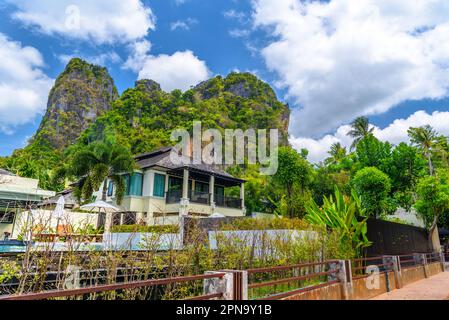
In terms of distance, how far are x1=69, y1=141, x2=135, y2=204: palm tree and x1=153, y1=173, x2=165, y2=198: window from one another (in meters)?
2.26

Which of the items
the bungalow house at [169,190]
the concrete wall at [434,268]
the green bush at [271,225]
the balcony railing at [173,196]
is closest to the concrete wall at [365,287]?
the concrete wall at [434,268]

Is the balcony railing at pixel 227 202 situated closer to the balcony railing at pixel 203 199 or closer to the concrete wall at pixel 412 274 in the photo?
the balcony railing at pixel 203 199

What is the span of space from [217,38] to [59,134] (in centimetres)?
4700

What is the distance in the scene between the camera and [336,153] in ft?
161

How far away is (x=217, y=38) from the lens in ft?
69.7

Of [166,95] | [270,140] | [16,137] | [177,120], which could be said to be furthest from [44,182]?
[270,140]

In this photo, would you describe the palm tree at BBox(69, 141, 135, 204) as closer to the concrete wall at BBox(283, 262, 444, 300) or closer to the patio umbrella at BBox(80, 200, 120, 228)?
the patio umbrella at BBox(80, 200, 120, 228)

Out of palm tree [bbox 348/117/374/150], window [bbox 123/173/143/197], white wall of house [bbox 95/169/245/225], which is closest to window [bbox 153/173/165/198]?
white wall of house [bbox 95/169/245/225]

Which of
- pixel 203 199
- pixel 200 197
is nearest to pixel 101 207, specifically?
pixel 200 197

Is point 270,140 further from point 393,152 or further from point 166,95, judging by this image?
point 393,152

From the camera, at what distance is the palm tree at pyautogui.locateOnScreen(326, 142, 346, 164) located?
45969 mm

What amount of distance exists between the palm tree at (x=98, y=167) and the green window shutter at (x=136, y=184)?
1.73 metres

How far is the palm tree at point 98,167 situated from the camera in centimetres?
1845

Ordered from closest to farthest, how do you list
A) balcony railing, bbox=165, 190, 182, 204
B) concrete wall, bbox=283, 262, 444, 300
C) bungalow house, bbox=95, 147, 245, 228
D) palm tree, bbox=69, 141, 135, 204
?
concrete wall, bbox=283, 262, 444, 300 < palm tree, bbox=69, 141, 135, 204 < bungalow house, bbox=95, 147, 245, 228 < balcony railing, bbox=165, 190, 182, 204
